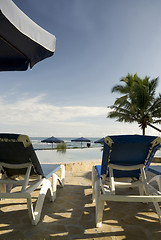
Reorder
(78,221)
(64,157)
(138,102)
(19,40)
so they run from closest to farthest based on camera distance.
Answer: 1. (78,221)
2. (19,40)
3. (64,157)
4. (138,102)

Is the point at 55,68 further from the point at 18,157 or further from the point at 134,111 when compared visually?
the point at 134,111

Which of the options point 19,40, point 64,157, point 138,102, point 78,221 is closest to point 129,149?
point 78,221

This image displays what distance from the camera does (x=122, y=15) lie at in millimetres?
6027

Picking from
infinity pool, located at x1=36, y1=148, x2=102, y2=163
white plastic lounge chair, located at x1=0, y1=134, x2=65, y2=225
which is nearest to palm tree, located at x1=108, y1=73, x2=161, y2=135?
infinity pool, located at x1=36, y1=148, x2=102, y2=163

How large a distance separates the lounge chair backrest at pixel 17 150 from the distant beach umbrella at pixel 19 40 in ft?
4.00

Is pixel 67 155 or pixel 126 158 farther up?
pixel 126 158

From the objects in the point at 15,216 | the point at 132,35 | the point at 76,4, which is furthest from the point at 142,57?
the point at 15,216

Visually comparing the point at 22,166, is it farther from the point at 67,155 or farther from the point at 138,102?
the point at 138,102

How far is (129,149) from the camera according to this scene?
6.70 feet

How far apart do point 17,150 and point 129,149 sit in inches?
59.3

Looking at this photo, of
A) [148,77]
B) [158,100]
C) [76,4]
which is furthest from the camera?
[148,77]

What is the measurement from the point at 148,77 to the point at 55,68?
14869mm

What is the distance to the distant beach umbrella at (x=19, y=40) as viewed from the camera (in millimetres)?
1602

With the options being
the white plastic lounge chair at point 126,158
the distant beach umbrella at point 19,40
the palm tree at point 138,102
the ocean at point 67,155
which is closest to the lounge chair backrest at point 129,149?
the white plastic lounge chair at point 126,158
